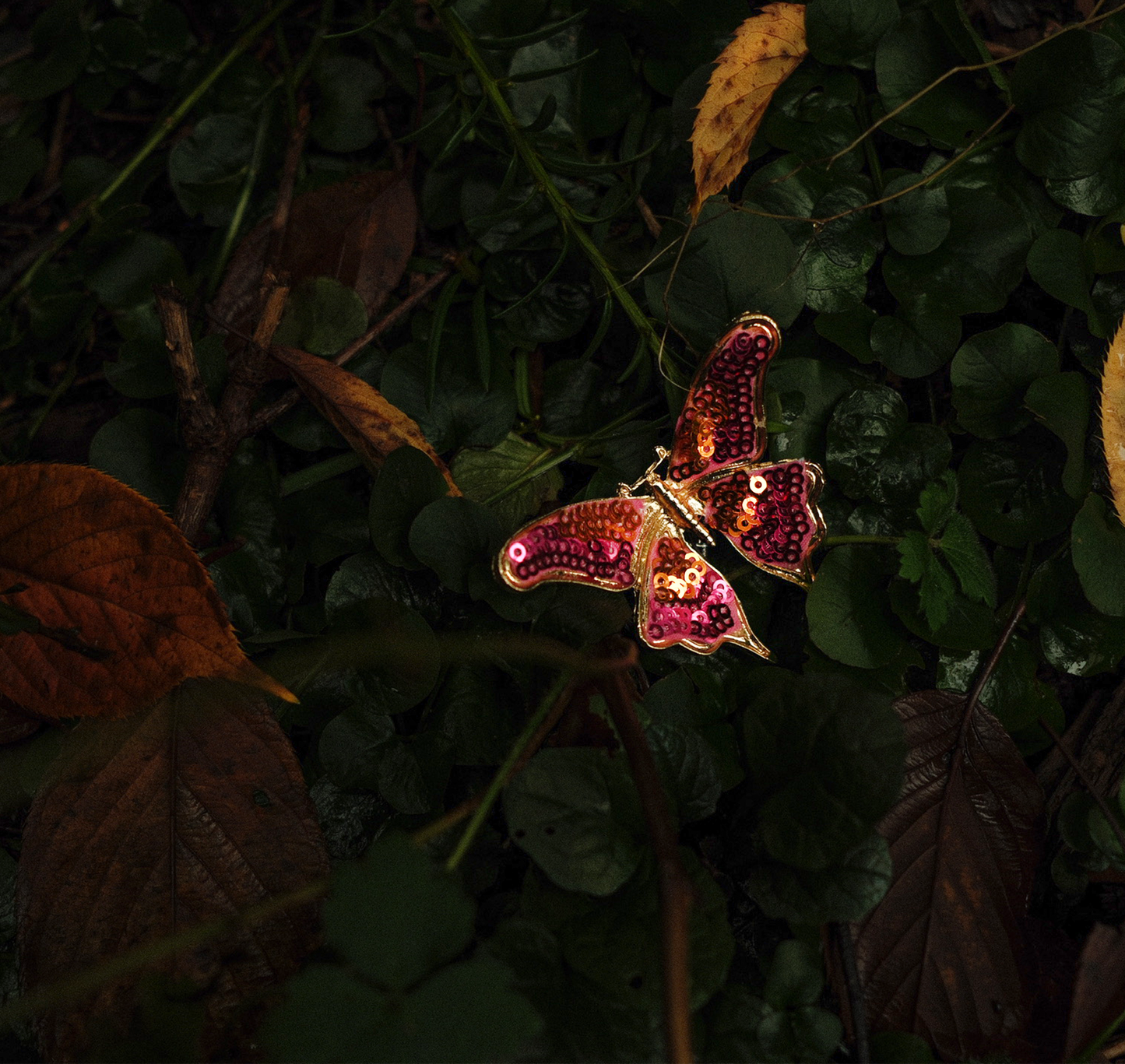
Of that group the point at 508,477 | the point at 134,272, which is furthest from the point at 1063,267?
the point at 134,272

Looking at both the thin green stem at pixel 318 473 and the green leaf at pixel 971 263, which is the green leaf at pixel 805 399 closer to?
the green leaf at pixel 971 263

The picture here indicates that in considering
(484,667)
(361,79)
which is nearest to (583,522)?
(484,667)

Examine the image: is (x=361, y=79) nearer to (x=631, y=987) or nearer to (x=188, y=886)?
(x=188, y=886)

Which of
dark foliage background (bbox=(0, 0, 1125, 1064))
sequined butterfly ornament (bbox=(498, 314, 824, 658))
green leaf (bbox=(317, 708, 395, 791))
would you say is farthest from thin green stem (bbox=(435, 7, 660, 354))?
green leaf (bbox=(317, 708, 395, 791))

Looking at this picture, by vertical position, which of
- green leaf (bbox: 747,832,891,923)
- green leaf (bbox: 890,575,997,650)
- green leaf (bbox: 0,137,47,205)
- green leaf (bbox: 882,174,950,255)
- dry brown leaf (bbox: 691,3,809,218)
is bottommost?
green leaf (bbox: 747,832,891,923)

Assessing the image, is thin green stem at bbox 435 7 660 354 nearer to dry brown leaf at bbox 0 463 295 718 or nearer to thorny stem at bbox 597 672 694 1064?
thorny stem at bbox 597 672 694 1064
